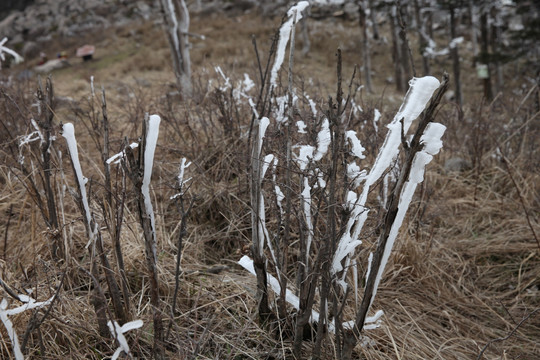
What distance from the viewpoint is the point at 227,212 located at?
7.27ft

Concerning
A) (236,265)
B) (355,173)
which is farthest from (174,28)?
(355,173)

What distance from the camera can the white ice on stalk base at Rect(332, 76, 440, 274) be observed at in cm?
Result: 95

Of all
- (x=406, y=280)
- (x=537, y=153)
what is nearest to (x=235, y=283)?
(x=406, y=280)

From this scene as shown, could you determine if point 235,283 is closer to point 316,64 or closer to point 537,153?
point 537,153

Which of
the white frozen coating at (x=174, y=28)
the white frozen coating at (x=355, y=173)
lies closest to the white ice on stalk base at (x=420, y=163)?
the white frozen coating at (x=355, y=173)

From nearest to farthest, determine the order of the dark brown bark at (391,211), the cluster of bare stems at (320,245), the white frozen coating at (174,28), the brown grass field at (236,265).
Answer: the dark brown bark at (391,211) → the cluster of bare stems at (320,245) → the brown grass field at (236,265) → the white frozen coating at (174,28)

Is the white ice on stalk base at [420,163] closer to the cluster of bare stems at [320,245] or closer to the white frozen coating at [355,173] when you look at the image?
the cluster of bare stems at [320,245]

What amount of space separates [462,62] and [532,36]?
23.0ft

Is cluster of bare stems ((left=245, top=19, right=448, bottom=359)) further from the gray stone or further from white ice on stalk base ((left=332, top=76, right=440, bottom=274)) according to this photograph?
the gray stone

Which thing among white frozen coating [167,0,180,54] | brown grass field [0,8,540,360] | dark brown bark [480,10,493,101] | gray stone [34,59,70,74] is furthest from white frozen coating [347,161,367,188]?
gray stone [34,59,70,74]

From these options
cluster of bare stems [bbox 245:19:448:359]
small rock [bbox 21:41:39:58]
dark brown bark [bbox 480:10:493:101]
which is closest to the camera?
cluster of bare stems [bbox 245:19:448:359]

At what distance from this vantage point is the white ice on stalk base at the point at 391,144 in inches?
37.5

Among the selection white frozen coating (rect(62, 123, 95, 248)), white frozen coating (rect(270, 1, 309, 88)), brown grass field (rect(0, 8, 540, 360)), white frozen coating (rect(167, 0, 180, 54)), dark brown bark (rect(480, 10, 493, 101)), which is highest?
white frozen coating (rect(270, 1, 309, 88))

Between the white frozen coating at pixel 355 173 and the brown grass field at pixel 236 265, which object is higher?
the white frozen coating at pixel 355 173
